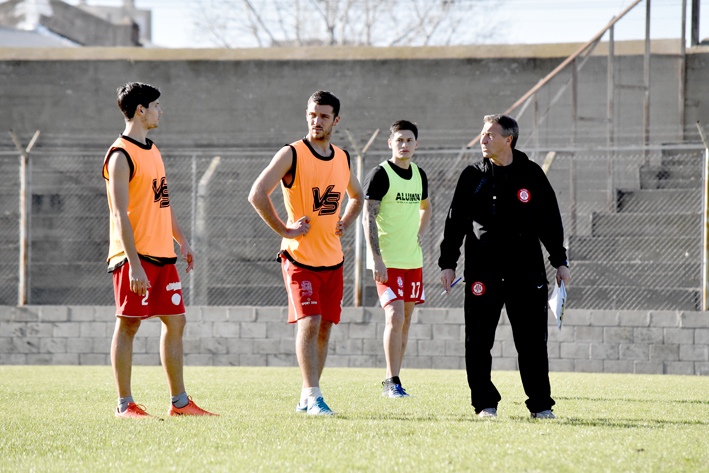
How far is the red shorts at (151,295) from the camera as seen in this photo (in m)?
4.49

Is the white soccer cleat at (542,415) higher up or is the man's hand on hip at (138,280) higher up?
the man's hand on hip at (138,280)

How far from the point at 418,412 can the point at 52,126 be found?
12045 millimetres

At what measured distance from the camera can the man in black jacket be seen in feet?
15.1

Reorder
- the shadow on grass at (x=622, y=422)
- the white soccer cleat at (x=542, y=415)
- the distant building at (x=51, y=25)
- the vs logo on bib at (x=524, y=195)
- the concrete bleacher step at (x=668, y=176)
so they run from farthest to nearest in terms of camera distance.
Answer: the distant building at (x=51, y=25), the concrete bleacher step at (x=668, y=176), the vs logo on bib at (x=524, y=195), the white soccer cleat at (x=542, y=415), the shadow on grass at (x=622, y=422)

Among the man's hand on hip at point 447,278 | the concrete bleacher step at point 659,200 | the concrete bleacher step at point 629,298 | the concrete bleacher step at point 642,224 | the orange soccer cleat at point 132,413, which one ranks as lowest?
the orange soccer cleat at point 132,413

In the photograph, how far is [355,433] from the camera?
12.9 ft

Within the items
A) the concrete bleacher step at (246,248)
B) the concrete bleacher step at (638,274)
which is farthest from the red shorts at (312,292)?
the concrete bleacher step at (246,248)

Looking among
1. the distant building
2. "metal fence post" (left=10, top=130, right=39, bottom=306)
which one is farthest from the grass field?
the distant building

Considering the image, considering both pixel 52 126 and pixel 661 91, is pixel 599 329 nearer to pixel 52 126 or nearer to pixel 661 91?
pixel 661 91

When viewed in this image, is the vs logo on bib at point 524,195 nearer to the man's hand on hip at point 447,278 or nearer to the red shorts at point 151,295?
the man's hand on hip at point 447,278

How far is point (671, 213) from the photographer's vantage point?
10555 millimetres

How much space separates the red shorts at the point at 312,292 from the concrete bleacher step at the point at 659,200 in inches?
287

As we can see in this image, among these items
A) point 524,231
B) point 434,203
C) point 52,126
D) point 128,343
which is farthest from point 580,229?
point 52,126

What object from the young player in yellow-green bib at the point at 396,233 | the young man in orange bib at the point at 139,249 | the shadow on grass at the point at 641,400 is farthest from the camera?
the young player in yellow-green bib at the point at 396,233
